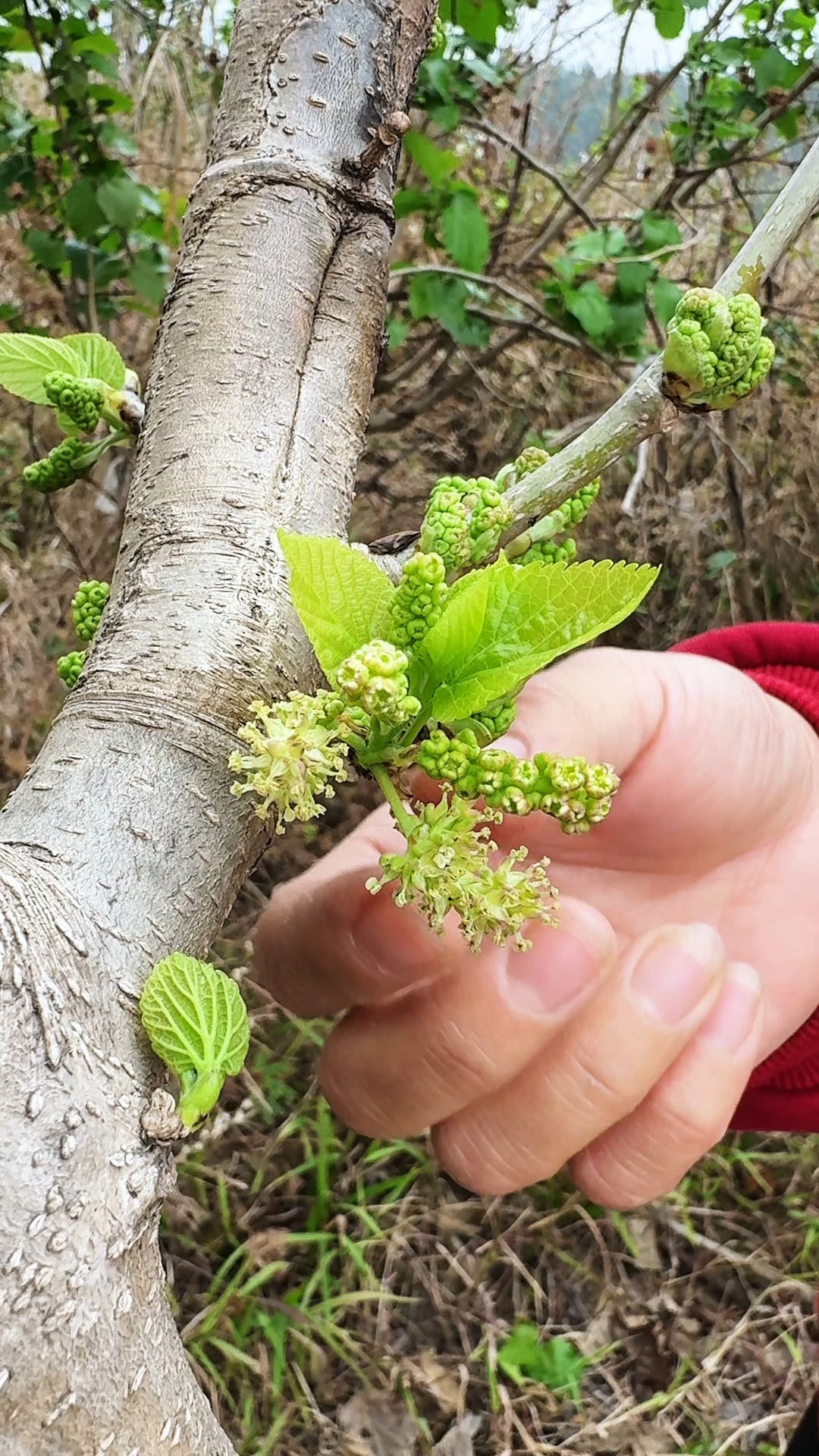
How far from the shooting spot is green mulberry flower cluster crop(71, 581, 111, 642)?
839 mm

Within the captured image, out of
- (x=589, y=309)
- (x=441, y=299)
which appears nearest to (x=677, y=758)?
(x=589, y=309)

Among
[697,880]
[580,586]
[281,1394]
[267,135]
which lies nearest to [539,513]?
[580,586]

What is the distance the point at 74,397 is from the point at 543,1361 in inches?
83.0

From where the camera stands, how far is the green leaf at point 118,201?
2.04 meters

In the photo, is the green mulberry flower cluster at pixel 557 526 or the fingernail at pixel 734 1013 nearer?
the green mulberry flower cluster at pixel 557 526

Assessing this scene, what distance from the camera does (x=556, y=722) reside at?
116 centimetres

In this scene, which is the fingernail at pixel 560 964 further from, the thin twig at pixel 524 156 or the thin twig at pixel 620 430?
the thin twig at pixel 524 156

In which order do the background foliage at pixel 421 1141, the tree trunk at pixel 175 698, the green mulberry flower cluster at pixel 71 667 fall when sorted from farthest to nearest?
1. the background foliage at pixel 421 1141
2. the green mulberry flower cluster at pixel 71 667
3. the tree trunk at pixel 175 698

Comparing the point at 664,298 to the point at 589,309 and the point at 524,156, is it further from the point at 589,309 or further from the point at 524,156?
the point at 524,156

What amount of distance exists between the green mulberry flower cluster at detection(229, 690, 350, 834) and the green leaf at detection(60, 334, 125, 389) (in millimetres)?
460

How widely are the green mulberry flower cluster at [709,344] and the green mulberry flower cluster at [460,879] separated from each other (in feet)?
1.11

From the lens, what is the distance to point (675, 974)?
125 cm

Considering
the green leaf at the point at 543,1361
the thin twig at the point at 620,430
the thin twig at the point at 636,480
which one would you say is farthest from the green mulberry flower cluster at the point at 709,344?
the green leaf at the point at 543,1361

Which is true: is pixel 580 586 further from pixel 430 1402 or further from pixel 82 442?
pixel 430 1402
